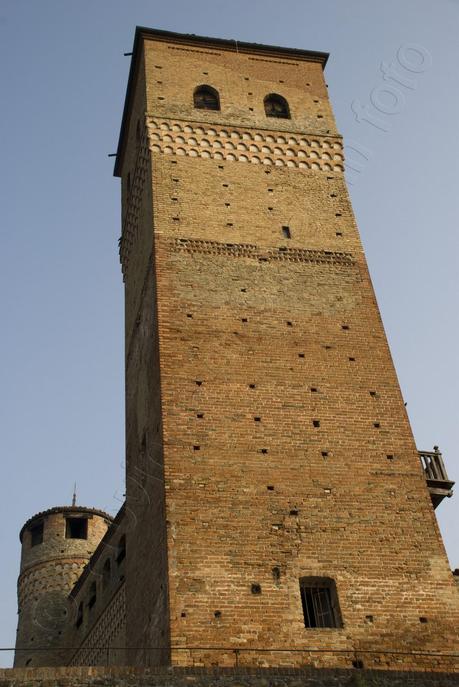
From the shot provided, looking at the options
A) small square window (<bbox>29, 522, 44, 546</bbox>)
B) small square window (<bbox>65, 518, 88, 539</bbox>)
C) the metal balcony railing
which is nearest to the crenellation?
the metal balcony railing

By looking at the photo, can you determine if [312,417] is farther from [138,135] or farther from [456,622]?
[138,135]

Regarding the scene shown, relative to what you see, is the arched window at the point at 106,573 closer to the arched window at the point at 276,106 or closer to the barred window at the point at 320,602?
the barred window at the point at 320,602

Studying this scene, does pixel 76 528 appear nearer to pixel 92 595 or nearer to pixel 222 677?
pixel 92 595

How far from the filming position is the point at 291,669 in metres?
10.1

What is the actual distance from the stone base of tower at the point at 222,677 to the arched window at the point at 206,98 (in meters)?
A: 11.5

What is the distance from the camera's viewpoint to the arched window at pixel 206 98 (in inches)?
711

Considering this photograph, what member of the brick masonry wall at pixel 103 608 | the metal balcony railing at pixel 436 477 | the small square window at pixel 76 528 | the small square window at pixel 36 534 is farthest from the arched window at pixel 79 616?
the metal balcony railing at pixel 436 477

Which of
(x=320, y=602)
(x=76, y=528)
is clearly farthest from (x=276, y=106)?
(x=76, y=528)

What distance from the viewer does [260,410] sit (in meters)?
13.0

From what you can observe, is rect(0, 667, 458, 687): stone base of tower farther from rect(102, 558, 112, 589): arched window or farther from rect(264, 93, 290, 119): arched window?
rect(264, 93, 290, 119): arched window

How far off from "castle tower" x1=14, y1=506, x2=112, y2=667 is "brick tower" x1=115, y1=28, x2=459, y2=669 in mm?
7505

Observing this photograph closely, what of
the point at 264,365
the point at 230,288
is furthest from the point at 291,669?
the point at 230,288

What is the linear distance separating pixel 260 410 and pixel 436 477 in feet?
9.58

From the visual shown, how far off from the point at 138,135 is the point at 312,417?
814 cm
